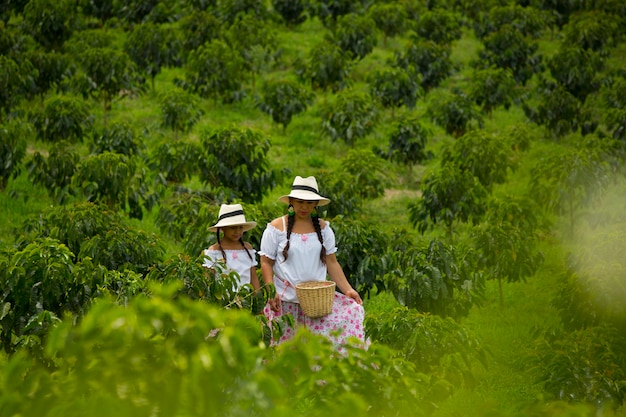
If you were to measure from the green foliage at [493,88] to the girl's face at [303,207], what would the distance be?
505 inches

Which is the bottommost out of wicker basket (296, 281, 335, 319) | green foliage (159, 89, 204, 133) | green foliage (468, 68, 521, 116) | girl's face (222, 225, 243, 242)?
green foliage (468, 68, 521, 116)

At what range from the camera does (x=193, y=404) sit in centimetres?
250

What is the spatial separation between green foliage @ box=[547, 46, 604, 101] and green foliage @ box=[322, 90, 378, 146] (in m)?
6.15

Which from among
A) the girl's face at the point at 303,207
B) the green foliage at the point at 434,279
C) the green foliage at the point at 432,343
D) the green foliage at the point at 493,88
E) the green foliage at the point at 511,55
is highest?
the girl's face at the point at 303,207

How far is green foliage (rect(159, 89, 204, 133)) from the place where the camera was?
15998 mm

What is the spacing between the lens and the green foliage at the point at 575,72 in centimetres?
2017

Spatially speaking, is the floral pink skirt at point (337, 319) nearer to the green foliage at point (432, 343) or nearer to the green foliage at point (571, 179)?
the green foliage at point (432, 343)

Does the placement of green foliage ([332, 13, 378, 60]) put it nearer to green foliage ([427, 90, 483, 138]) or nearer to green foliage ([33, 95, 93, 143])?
green foliage ([427, 90, 483, 138])

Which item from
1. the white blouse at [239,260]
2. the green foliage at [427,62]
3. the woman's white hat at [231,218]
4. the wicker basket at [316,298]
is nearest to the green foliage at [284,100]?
the green foliage at [427,62]

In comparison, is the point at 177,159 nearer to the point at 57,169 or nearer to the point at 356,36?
the point at 57,169

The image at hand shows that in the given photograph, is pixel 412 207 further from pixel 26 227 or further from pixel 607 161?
pixel 26 227

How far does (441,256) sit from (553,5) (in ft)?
78.5

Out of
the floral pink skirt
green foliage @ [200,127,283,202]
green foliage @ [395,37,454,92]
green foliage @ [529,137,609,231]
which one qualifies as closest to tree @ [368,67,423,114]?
green foliage @ [395,37,454,92]

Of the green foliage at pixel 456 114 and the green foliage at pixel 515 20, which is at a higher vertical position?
the green foliage at pixel 456 114
